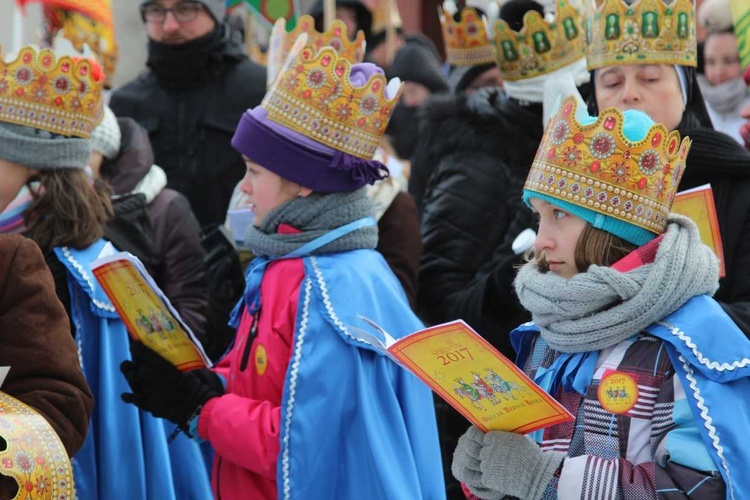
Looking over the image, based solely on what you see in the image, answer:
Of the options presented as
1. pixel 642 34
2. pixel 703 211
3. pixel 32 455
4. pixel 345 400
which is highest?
pixel 642 34

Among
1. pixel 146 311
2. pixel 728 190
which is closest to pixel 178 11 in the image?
pixel 146 311

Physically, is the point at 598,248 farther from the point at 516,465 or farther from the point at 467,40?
the point at 467,40

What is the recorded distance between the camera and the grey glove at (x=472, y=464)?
318 cm

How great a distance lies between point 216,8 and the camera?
20.3 ft

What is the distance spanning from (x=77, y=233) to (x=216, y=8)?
1946 mm

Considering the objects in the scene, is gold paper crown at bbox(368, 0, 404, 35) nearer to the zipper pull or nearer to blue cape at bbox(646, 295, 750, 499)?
the zipper pull

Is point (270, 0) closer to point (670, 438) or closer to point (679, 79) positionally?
point (679, 79)

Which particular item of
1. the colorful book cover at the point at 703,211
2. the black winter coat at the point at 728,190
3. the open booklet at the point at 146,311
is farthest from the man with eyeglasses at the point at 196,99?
the colorful book cover at the point at 703,211

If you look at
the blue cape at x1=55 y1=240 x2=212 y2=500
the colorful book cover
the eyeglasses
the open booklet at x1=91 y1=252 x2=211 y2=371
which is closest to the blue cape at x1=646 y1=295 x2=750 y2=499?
the colorful book cover

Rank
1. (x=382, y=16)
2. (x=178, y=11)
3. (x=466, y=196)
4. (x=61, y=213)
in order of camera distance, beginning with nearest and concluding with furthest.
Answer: (x=61, y=213), (x=466, y=196), (x=178, y=11), (x=382, y=16)

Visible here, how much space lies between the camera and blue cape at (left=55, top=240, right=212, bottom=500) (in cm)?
446

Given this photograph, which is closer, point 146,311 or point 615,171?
point 615,171

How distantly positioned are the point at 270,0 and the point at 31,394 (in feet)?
13.5

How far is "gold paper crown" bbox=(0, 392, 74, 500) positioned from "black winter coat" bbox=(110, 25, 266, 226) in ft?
9.23
